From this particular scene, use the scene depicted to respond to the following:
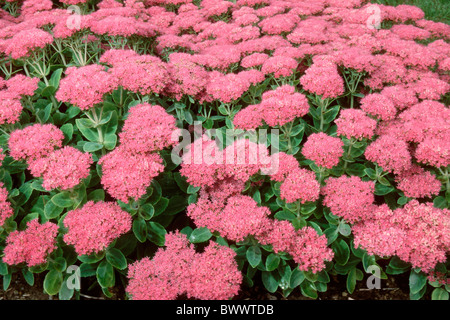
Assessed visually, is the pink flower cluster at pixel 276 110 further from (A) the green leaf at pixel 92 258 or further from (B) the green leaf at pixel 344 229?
(A) the green leaf at pixel 92 258

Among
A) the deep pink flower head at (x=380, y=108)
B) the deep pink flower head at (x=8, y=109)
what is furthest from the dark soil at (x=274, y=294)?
the deep pink flower head at (x=380, y=108)

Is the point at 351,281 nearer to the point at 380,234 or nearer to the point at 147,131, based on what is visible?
the point at 380,234

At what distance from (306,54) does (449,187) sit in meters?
2.05

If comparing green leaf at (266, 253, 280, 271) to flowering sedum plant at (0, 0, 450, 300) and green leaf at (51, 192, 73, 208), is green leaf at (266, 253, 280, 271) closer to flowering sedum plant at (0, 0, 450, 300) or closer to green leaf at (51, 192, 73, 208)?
flowering sedum plant at (0, 0, 450, 300)

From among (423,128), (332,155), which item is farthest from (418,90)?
(332,155)

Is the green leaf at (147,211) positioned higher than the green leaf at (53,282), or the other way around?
the green leaf at (147,211)

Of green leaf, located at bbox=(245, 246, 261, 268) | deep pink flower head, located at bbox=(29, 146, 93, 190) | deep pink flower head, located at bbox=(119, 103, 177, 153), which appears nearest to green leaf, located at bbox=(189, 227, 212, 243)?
green leaf, located at bbox=(245, 246, 261, 268)

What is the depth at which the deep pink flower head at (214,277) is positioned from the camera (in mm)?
2188

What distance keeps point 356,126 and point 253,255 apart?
1.40 metres

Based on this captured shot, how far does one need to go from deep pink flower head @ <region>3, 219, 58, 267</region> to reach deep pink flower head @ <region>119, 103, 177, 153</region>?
86 centimetres

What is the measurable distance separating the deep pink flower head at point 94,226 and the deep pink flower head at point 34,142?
615 millimetres

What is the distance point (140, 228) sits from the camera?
2.80 metres

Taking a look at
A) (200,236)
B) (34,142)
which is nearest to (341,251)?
(200,236)

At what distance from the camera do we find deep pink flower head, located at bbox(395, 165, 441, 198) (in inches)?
112
